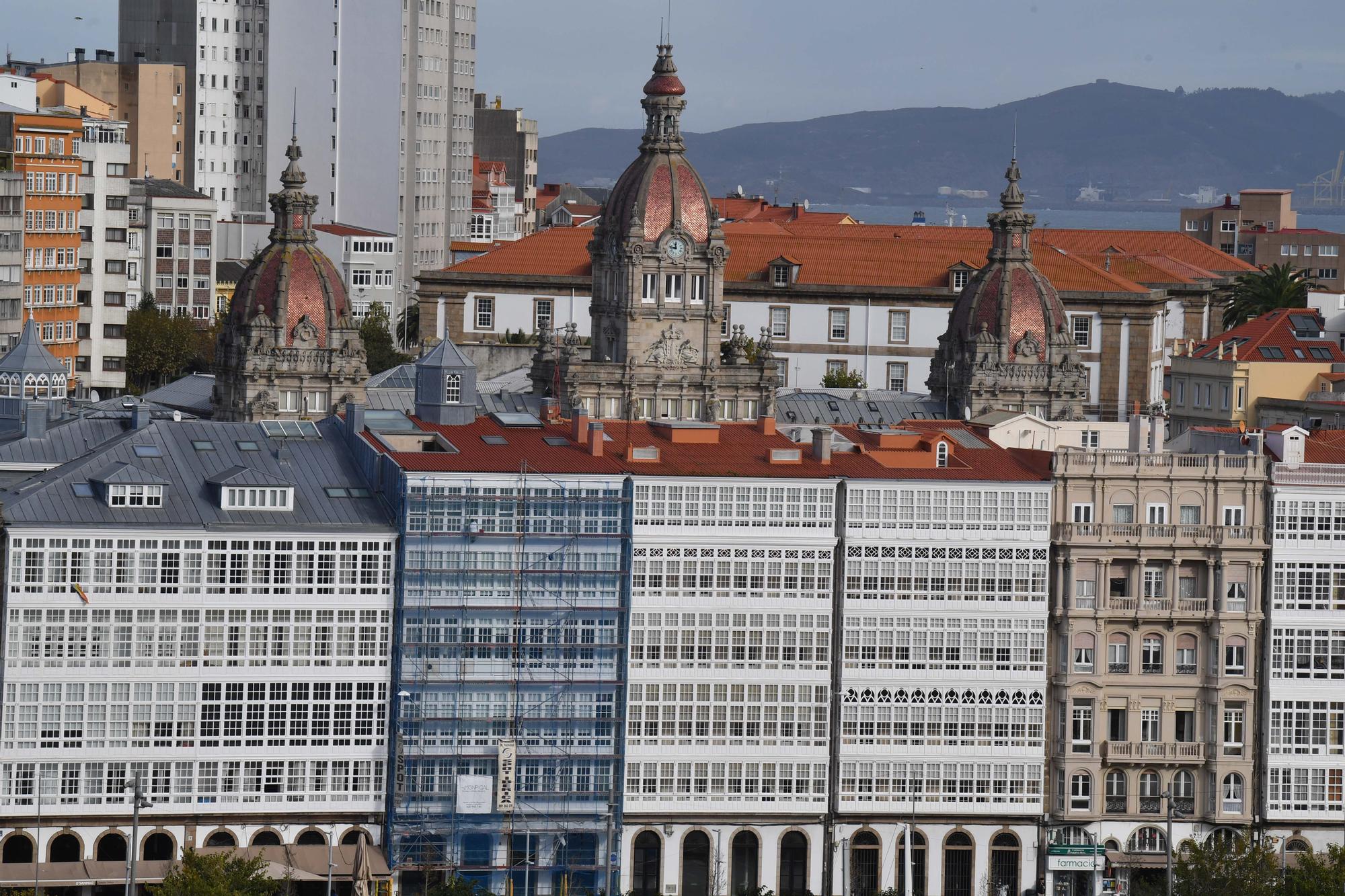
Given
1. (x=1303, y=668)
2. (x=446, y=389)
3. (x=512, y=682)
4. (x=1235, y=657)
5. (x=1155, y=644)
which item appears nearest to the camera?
(x=512, y=682)

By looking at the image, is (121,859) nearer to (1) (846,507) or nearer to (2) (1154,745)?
(1) (846,507)

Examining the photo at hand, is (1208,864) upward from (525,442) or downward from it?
downward

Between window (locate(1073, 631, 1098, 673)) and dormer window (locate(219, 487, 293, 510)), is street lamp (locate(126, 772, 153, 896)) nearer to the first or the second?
dormer window (locate(219, 487, 293, 510))

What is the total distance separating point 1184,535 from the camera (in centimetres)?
13375

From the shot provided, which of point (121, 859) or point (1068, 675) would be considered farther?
point (1068, 675)

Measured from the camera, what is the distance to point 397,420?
138m

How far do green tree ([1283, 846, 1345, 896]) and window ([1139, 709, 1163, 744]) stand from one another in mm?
9680

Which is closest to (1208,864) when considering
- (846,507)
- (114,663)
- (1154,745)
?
(1154,745)

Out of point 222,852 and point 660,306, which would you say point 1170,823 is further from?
point 660,306

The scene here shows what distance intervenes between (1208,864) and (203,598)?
36431 millimetres

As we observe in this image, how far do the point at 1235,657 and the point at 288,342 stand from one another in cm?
6331

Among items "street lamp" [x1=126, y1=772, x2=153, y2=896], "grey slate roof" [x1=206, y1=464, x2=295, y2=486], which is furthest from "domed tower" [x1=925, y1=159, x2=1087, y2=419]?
"street lamp" [x1=126, y1=772, x2=153, y2=896]

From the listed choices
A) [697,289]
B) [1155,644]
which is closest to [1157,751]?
[1155,644]

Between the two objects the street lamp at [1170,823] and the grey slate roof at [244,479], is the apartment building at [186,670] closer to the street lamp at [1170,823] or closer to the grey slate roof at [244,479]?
the grey slate roof at [244,479]
